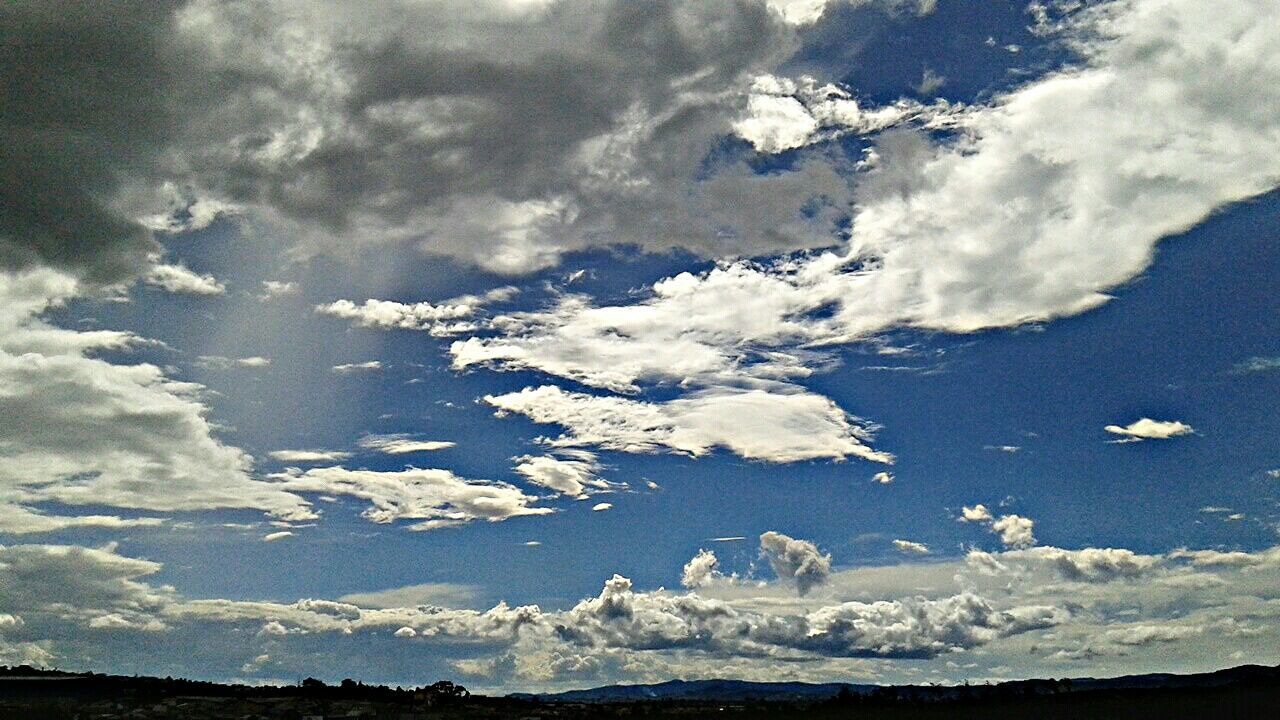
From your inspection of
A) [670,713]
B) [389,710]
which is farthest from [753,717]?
[389,710]

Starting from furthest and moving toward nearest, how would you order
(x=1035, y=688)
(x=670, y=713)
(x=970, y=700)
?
(x=1035, y=688)
(x=970, y=700)
(x=670, y=713)

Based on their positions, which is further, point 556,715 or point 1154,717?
point 556,715

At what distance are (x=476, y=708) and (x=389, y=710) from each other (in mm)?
9090

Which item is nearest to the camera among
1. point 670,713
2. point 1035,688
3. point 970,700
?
point 670,713

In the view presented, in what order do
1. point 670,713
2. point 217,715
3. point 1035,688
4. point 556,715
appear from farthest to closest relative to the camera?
point 1035,688, point 670,713, point 556,715, point 217,715

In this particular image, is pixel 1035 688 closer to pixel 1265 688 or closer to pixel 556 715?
pixel 1265 688

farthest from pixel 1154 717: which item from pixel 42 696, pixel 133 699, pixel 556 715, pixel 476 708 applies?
pixel 42 696

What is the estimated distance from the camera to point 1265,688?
398 feet

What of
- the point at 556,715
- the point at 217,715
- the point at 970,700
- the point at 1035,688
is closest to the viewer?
the point at 217,715

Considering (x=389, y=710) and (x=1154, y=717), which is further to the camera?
→ (x=389, y=710)

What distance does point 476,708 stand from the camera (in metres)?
108

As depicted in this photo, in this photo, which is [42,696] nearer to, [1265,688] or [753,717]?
[753,717]

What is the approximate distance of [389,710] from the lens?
104m

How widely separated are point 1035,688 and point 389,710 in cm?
8580
